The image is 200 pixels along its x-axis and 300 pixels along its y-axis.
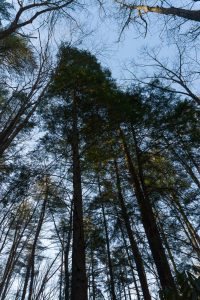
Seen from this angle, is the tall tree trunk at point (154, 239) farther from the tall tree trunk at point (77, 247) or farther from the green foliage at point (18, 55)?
the green foliage at point (18, 55)

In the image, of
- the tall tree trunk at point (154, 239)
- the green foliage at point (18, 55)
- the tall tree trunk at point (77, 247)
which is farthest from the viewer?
the green foliage at point (18, 55)

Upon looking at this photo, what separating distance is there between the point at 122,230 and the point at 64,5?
23.7 ft

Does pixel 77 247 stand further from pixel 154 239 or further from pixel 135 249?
pixel 135 249

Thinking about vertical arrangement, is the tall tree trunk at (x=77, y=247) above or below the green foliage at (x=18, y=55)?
below

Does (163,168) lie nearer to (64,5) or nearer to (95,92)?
(95,92)

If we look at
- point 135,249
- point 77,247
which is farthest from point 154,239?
Answer: point 77,247

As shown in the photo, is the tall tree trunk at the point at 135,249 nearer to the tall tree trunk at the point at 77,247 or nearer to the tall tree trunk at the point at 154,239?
the tall tree trunk at the point at 154,239

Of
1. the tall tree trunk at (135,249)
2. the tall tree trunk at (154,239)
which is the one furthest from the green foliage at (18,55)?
the tall tree trunk at (154,239)

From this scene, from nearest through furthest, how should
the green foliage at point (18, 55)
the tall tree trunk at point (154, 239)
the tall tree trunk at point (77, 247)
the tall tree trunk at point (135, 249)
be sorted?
the tall tree trunk at point (77, 247), the tall tree trunk at point (154, 239), the tall tree trunk at point (135, 249), the green foliage at point (18, 55)

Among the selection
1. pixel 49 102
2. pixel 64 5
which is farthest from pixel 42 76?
pixel 49 102

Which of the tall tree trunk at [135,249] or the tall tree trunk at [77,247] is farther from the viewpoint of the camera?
the tall tree trunk at [135,249]

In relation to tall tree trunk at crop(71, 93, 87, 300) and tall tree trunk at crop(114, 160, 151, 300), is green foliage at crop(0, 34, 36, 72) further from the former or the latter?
tall tree trunk at crop(114, 160, 151, 300)

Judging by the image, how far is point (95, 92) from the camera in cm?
836

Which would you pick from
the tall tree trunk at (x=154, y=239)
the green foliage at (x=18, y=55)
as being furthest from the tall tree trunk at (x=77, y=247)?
the green foliage at (x=18, y=55)
